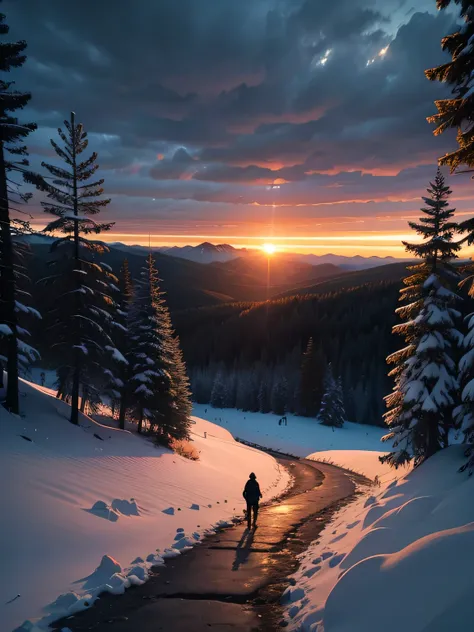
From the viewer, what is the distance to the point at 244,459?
37.4 metres

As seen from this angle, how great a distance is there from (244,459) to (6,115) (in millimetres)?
29673

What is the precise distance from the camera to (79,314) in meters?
24.5

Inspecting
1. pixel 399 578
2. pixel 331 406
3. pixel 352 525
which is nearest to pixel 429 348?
pixel 352 525

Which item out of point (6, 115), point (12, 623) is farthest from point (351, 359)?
point (12, 623)

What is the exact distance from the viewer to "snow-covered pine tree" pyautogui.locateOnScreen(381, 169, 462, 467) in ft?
61.1

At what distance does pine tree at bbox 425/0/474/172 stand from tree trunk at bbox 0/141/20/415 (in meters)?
17.6

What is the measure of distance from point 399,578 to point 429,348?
13171 millimetres

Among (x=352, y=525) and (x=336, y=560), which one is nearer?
(x=336, y=560)

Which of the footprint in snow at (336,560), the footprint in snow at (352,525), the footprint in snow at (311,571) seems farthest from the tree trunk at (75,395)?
the footprint in snow at (336,560)

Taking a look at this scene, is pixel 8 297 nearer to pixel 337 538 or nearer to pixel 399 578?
pixel 337 538

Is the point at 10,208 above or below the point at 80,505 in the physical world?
above

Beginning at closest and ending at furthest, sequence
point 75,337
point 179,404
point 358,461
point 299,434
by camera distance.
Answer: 1. point 75,337
2. point 179,404
3. point 358,461
4. point 299,434

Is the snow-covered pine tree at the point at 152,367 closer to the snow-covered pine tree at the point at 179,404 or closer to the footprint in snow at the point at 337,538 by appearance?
the snow-covered pine tree at the point at 179,404

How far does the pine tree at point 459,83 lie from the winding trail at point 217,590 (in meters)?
11.4
